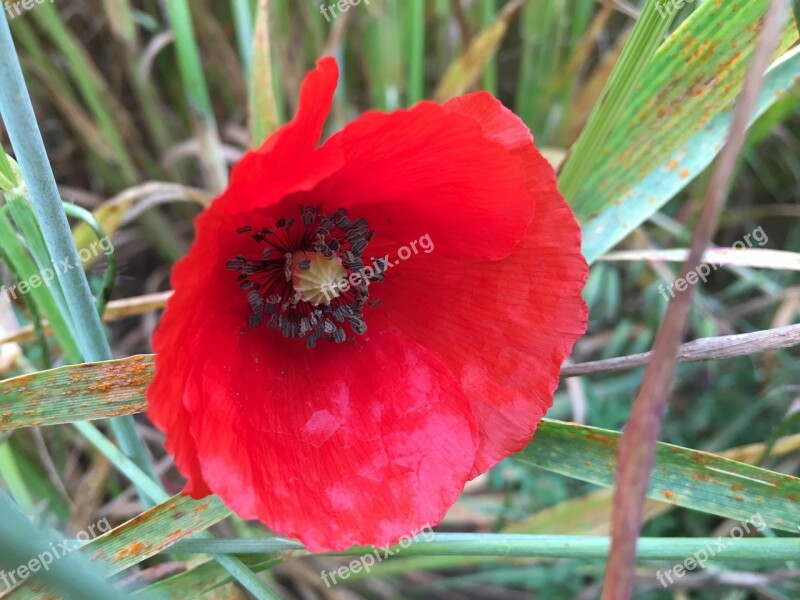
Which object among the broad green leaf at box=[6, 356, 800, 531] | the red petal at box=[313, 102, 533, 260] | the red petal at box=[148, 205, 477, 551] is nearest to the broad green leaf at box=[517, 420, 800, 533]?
the broad green leaf at box=[6, 356, 800, 531]

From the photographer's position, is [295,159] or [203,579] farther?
[203,579]

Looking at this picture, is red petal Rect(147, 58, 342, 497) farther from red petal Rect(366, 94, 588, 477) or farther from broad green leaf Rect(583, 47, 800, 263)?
broad green leaf Rect(583, 47, 800, 263)

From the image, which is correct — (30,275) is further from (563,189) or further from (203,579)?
(563,189)

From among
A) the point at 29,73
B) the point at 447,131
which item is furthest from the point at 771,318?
the point at 29,73

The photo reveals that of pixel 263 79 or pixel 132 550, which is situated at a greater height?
pixel 263 79

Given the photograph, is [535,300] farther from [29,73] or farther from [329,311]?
[29,73]

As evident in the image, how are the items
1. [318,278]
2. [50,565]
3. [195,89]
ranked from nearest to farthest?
[50,565]
[318,278]
[195,89]

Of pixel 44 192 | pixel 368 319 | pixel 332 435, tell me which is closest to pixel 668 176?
pixel 368 319
